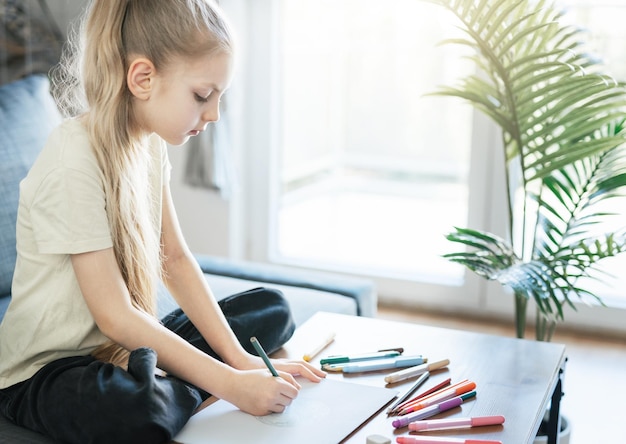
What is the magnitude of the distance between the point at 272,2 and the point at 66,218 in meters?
1.85

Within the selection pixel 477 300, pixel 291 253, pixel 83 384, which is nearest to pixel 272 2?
pixel 291 253

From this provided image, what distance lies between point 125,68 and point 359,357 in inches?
22.3

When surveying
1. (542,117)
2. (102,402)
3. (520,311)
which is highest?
(542,117)

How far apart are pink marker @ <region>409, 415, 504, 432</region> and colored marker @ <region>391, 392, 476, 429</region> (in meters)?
0.01

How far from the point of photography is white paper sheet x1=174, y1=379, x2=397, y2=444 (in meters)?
1.08

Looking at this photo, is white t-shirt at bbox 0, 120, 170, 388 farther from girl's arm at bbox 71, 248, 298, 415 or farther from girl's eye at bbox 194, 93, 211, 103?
girl's eye at bbox 194, 93, 211, 103

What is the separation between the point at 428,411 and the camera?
1142 millimetres

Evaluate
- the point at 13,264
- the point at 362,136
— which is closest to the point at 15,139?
the point at 13,264

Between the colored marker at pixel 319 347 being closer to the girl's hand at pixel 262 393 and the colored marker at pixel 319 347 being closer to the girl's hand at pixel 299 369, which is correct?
the girl's hand at pixel 299 369

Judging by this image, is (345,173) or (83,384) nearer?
(83,384)

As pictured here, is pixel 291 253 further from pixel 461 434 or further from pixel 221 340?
pixel 461 434

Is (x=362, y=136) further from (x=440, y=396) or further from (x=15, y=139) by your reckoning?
(x=440, y=396)

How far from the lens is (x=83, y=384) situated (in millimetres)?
1126

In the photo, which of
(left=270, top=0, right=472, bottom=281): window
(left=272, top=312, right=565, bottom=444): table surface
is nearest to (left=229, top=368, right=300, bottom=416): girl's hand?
(left=272, top=312, right=565, bottom=444): table surface
